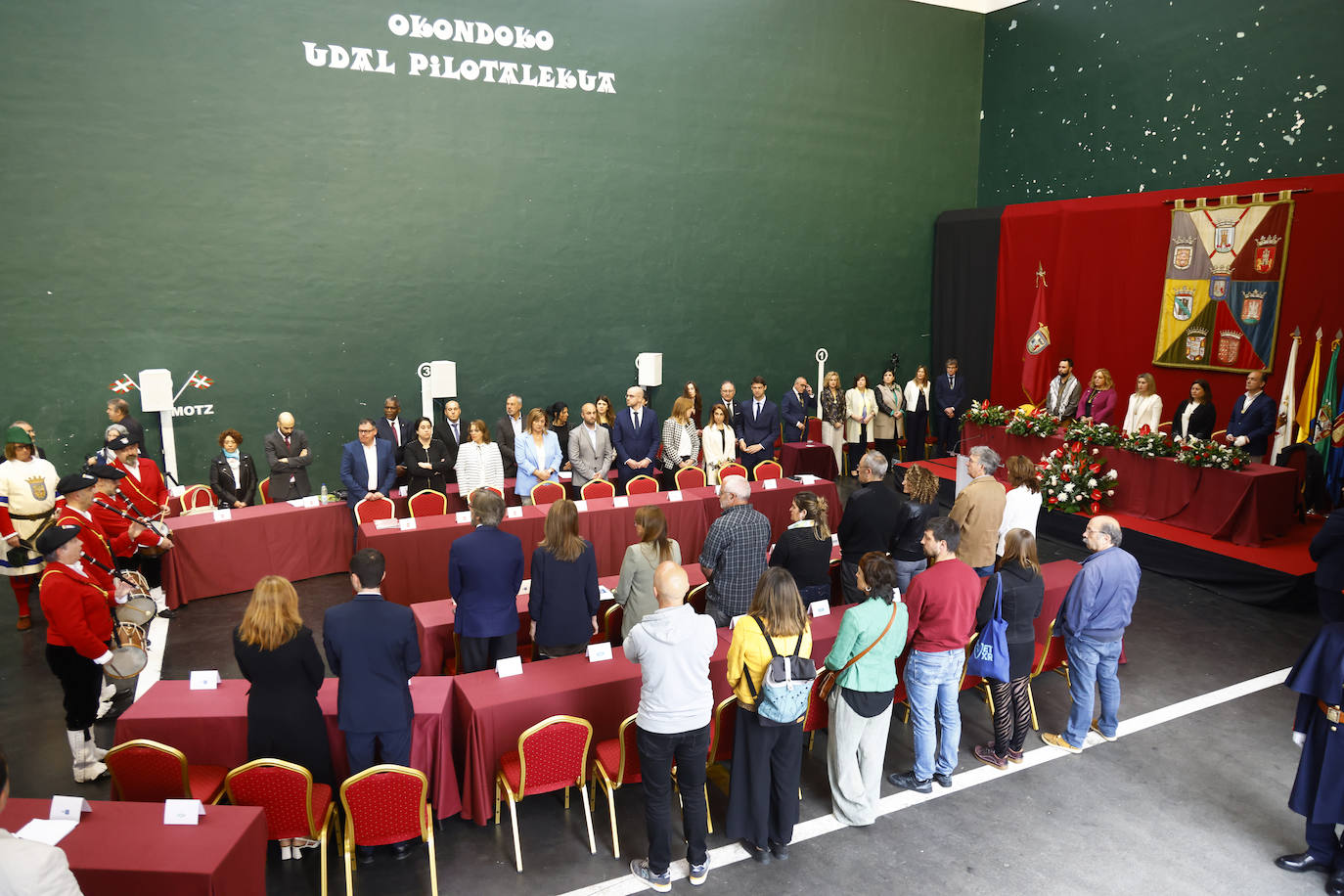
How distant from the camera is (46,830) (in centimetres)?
293

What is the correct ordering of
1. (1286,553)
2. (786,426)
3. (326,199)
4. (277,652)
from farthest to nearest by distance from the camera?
(786,426), (326,199), (1286,553), (277,652)

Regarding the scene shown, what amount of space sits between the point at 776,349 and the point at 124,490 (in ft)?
27.7

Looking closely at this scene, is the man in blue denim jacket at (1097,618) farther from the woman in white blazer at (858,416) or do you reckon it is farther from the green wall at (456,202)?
the green wall at (456,202)

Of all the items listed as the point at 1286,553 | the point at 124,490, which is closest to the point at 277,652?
the point at 124,490

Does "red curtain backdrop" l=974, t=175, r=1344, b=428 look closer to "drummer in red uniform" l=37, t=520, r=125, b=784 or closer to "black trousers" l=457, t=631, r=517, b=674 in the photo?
"black trousers" l=457, t=631, r=517, b=674

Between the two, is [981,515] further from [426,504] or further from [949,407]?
[949,407]

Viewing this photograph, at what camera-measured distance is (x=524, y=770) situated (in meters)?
3.93

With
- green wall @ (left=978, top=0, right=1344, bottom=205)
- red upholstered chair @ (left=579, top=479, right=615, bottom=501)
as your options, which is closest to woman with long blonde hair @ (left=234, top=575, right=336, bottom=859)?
red upholstered chair @ (left=579, top=479, right=615, bottom=501)

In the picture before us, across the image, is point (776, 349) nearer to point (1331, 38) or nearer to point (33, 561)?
point (1331, 38)

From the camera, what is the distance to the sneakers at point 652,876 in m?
3.84

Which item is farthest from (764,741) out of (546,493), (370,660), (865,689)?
(546,493)

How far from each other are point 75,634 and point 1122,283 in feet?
38.4

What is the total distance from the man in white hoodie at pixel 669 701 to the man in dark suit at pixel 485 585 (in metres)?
1.29

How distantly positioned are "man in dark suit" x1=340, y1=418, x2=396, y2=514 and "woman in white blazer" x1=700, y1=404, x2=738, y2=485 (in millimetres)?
3372
